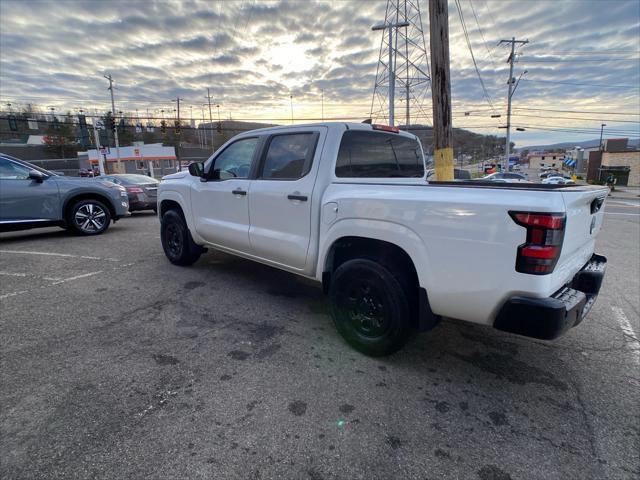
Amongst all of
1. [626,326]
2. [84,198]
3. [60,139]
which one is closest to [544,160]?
[60,139]

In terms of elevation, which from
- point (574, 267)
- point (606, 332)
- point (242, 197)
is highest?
point (242, 197)

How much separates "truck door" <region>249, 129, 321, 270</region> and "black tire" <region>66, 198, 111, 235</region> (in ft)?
18.1

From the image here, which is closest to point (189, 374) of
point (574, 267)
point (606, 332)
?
point (574, 267)

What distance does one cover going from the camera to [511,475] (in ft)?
6.20

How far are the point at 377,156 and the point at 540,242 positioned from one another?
1977 millimetres

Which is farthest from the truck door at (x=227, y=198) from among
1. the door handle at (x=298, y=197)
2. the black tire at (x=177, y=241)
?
the door handle at (x=298, y=197)

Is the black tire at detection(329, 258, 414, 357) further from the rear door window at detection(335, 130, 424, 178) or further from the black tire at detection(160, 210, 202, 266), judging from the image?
the black tire at detection(160, 210, 202, 266)

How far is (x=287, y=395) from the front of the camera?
2.50m

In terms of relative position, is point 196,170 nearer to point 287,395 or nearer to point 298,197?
point 298,197

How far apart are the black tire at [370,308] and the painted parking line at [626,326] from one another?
82.8 inches

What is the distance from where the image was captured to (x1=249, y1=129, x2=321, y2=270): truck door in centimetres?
334

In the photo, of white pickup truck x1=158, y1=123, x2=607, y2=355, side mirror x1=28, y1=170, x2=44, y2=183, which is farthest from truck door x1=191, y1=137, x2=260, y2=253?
side mirror x1=28, y1=170, x2=44, y2=183

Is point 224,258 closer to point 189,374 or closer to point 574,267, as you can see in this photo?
point 189,374

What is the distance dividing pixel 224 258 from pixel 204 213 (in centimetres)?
154
